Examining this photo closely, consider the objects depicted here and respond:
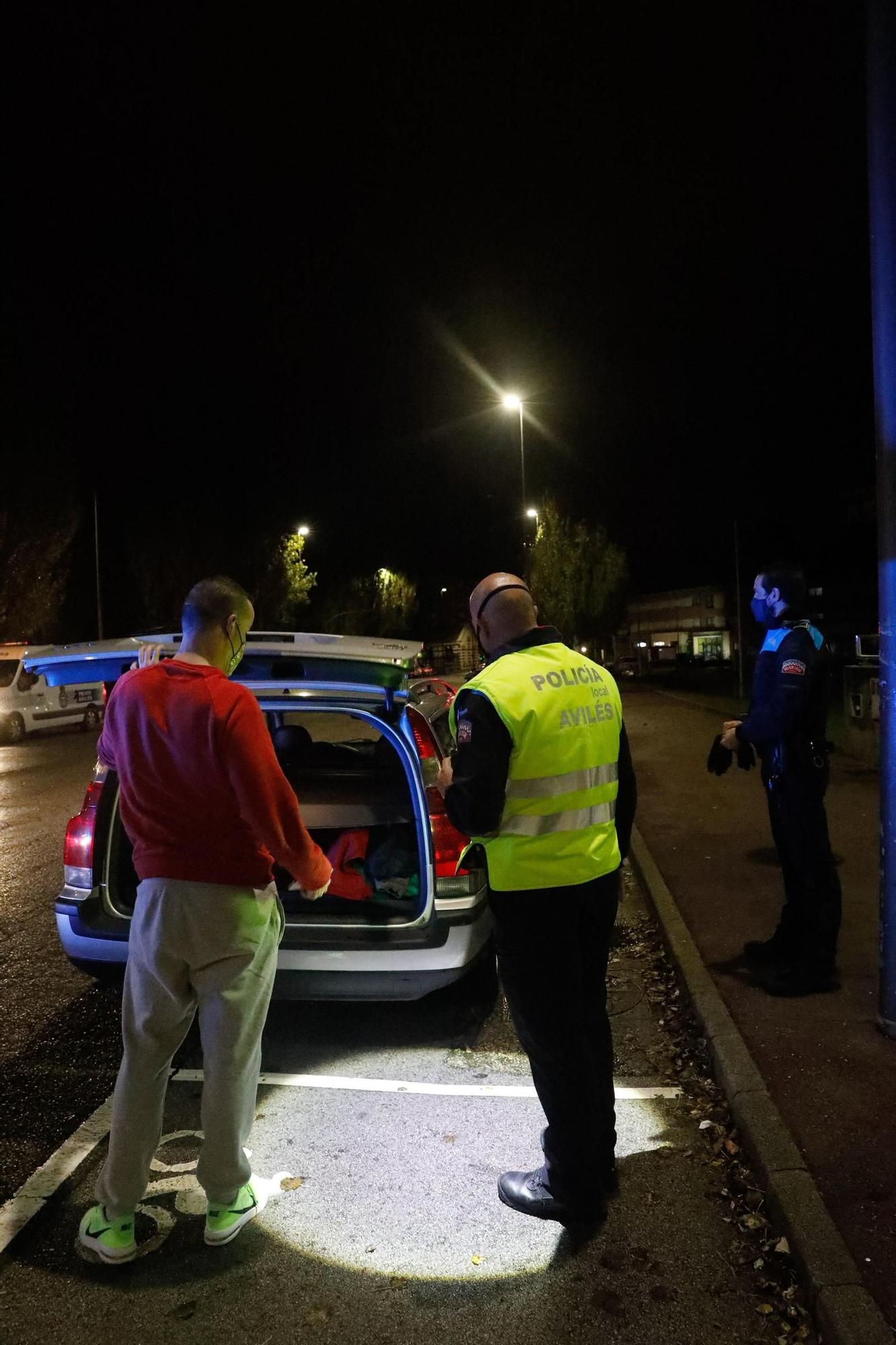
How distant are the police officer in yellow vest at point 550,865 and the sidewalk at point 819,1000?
0.82 metres

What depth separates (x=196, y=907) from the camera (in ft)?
8.99

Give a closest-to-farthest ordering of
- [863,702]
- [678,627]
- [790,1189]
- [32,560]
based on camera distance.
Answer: [790,1189] < [863,702] < [32,560] < [678,627]

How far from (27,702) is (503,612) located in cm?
2047

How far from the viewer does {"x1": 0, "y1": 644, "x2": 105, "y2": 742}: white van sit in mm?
20641

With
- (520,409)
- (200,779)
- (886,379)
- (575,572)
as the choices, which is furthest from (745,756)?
(575,572)

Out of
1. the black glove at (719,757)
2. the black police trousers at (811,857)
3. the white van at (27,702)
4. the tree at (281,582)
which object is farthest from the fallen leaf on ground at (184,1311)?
the tree at (281,582)

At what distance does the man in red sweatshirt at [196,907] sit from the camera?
2736mm

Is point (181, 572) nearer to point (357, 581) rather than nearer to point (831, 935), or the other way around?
point (357, 581)

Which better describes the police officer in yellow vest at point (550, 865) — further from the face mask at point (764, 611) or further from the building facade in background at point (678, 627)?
the building facade in background at point (678, 627)

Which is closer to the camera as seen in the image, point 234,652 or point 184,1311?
point 184,1311

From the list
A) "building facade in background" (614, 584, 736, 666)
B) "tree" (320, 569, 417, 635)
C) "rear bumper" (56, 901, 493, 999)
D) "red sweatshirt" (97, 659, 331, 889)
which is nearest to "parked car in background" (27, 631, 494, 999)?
"rear bumper" (56, 901, 493, 999)

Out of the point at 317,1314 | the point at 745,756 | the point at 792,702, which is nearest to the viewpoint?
the point at 317,1314

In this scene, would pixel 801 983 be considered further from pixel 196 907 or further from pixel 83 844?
pixel 83 844

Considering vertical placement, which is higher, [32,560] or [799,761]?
[32,560]
